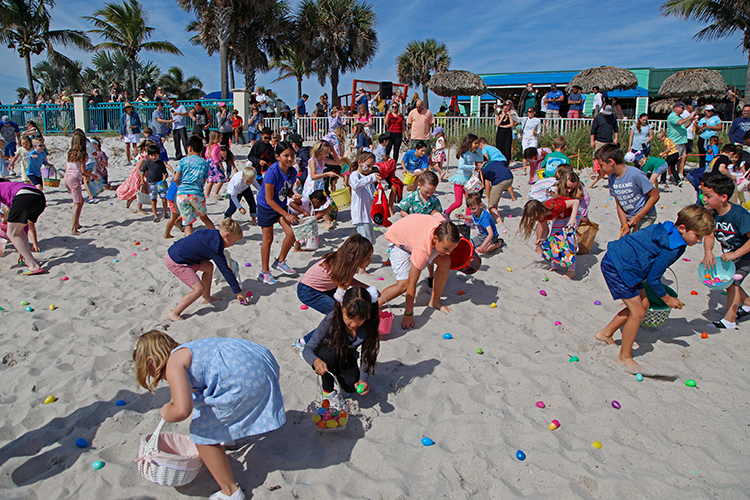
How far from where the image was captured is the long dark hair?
3057 millimetres

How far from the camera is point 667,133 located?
36.8 feet

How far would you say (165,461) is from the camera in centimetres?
252

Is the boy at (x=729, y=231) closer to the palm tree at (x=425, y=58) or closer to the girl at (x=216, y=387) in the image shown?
the girl at (x=216, y=387)

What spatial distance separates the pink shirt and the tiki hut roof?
75.7 feet

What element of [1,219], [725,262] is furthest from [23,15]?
[725,262]

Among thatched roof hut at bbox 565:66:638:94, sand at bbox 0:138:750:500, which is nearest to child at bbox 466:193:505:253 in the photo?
sand at bbox 0:138:750:500

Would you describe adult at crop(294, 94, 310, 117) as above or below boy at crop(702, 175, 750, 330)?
above

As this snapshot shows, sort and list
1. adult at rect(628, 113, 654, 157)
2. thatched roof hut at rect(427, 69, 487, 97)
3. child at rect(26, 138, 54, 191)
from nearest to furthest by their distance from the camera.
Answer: child at rect(26, 138, 54, 191) < adult at rect(628, 113, 654, 157) < thatched roof hut at rect(427, 69, 487, 97)

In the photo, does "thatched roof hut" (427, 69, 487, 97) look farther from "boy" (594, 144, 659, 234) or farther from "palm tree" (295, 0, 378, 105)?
"boy" (594, 144, 659, 234)

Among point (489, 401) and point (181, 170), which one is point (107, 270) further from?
point (489, 401)

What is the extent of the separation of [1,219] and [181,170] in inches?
92.3

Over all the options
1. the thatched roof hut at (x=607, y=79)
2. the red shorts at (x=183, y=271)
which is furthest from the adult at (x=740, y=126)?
the red shorts at (x=183, y=271)

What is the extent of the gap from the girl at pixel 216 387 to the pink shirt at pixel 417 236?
2.09 metres

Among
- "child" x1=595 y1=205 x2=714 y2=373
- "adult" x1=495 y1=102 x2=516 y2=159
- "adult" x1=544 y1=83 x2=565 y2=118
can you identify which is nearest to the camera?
"child" x1=595 y1=205 x2=714 y2=373
